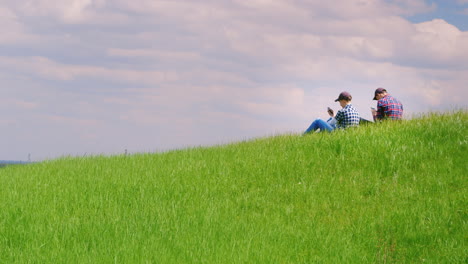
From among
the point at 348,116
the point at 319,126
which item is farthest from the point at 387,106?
the point at 319,126

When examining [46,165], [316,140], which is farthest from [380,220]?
[46,165]

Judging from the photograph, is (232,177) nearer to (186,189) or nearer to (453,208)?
(186,189)

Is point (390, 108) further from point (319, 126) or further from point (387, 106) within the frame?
point (319, 126)

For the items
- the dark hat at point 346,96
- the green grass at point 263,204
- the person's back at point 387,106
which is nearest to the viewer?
the green grass at point 263,204

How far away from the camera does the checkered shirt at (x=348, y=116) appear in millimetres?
15836

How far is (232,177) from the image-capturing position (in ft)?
40.6

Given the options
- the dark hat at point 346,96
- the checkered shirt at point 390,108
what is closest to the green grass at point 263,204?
the checkered shirt at point 390,108

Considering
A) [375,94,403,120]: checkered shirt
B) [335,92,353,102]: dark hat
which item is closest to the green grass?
[375,94,403,120]: checkered shirt

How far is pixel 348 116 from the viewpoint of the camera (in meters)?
15.9

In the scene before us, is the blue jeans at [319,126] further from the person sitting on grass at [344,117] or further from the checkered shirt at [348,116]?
the checkered shirt at [348,116]

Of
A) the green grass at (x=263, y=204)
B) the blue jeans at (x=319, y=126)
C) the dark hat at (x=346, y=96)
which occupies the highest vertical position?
the dark hat at (x=346, y=96)

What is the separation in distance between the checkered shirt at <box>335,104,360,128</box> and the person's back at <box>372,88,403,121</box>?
100 cm

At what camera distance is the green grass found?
829cm

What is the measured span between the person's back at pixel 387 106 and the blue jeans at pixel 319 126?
1.67 meters
